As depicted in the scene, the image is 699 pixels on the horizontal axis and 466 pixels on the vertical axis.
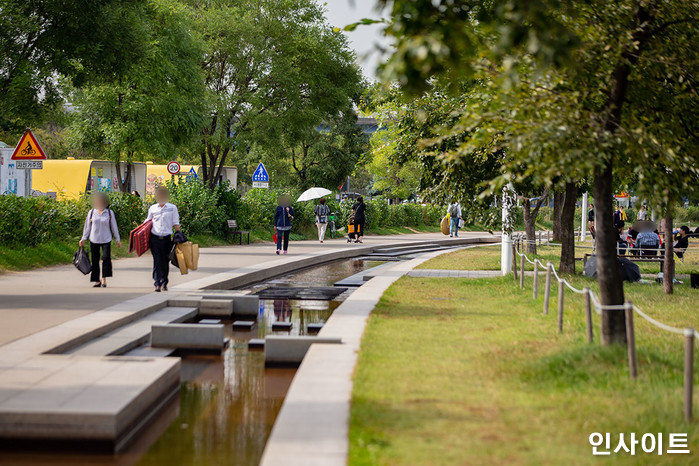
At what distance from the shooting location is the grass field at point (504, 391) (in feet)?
16.4

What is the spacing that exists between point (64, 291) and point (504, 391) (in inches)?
349

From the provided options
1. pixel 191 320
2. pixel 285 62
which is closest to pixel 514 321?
pixel 191 320

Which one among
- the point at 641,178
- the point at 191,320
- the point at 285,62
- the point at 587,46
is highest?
the point at 285,62

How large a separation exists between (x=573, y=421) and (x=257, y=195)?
1107 inches

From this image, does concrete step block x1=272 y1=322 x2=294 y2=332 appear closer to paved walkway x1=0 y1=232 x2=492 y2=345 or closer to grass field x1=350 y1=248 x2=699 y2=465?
grass field x1=350 y1=248 x2=699 y2=465

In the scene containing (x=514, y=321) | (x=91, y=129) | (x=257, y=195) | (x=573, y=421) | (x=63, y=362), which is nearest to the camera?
(x=573, y=421)

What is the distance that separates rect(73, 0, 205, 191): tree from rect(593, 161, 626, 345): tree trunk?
61.0 feet

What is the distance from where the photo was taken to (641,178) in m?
7.47

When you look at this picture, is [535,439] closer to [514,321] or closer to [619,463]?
[619,463]

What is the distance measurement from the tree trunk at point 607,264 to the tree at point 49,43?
13561 mm

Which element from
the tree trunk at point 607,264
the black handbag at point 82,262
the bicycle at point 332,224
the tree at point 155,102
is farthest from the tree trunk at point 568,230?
the bicycle at point 332,224

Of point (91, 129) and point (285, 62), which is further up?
point (285, 62)

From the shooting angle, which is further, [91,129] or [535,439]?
[91,129]

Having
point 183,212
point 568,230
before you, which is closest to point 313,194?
point 183,212
